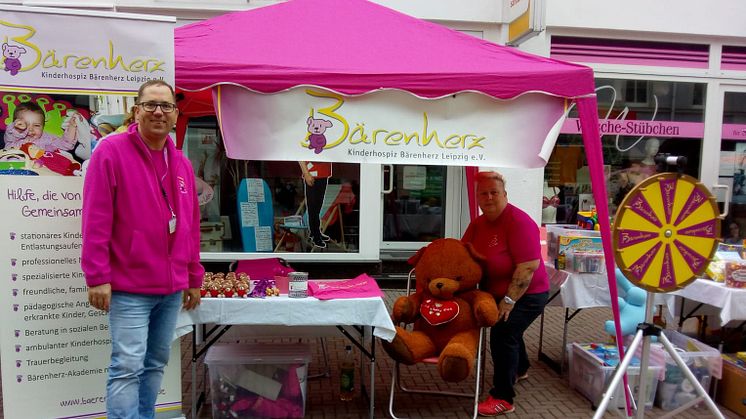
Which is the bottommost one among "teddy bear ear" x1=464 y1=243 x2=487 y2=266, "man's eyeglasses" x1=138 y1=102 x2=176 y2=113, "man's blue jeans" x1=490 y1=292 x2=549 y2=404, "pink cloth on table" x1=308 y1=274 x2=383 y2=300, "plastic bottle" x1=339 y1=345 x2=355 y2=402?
"plastic bottle" x1=339 y1=345 x2=355 y2=402

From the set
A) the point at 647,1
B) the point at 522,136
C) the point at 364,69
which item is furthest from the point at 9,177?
the point at 647,1

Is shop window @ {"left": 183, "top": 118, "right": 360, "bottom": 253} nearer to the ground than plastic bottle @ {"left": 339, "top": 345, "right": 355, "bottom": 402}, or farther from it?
farther from it

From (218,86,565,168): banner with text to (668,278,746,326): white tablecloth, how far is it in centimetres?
153

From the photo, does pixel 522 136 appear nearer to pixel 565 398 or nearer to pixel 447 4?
pixel 565 398

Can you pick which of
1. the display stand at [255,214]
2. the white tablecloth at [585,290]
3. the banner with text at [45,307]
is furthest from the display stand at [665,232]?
the display stand at [255,214]

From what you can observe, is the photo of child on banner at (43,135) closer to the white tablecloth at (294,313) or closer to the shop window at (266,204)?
the white tablecloth at (294,313)

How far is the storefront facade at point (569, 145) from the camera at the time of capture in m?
6.83

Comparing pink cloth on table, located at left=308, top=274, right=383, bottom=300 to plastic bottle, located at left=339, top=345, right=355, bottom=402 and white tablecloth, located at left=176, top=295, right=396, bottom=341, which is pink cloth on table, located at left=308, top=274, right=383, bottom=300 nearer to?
white tablecloth, located at left=176, top=295, right=396, bottom=341

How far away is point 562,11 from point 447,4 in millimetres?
1438

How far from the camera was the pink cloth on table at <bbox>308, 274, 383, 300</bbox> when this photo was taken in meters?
3.36

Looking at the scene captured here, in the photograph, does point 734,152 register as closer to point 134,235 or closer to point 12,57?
point 134,235

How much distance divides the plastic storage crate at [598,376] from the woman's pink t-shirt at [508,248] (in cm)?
63

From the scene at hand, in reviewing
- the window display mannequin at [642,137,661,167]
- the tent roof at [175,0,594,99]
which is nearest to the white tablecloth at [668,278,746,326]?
the tent roof at [175,0,594,99]

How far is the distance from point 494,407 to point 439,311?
2.47ft
